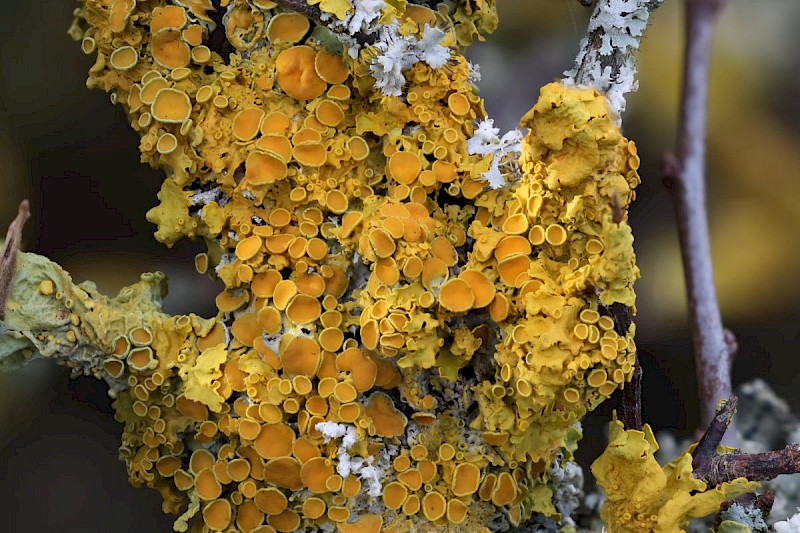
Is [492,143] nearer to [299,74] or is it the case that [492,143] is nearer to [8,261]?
[299,74]

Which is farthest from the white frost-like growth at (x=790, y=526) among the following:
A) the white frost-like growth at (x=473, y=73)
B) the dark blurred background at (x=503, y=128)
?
the dark blurred background at (x=503, y=128)

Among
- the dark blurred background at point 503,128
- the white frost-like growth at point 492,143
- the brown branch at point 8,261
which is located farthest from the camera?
the dark blurred background at point 503,128

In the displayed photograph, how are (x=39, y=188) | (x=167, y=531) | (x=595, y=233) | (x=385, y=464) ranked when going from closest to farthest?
(x=595, y=233), (x=385, y=464), (x=39, y=188), (x=167, y=531)

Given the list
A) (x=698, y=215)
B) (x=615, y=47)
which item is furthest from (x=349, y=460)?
(x=698, y=215)

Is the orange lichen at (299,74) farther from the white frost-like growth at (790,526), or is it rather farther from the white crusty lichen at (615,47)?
the white frost-like growth at (790,526)

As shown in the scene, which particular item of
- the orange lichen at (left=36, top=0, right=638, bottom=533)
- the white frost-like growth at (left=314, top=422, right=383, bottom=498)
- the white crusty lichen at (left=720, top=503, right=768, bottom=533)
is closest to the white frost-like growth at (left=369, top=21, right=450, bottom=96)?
the orange lichen at (left=36, top=0, right=638, bottom=533)

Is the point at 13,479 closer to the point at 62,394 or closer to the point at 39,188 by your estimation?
the point at 62,394

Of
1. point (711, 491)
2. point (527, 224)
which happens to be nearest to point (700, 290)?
point (711, 491)
